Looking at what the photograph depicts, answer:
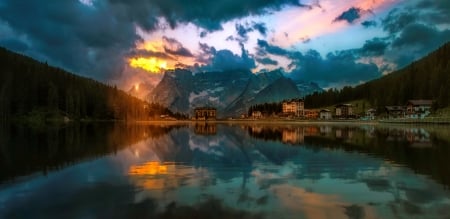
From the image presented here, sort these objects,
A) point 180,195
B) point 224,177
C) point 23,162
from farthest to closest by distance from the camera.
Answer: point 23,162 < point 224,177 < point 180,195

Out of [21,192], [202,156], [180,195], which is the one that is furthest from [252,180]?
[202,156]

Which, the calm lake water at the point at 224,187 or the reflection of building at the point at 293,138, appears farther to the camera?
the reflection of building at the point at 293,138

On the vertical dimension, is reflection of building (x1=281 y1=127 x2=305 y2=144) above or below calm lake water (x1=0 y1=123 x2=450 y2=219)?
above

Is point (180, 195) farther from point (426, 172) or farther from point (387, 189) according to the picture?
point (426, 172)

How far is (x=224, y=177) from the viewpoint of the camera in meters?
30.6

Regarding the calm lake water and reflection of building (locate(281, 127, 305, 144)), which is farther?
reflection of building (locate(281, 127, 305, 144))

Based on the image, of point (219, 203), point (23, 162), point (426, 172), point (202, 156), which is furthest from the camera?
point (202, 156)

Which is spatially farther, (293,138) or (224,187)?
(293,138)

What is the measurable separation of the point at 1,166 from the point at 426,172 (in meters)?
34.4

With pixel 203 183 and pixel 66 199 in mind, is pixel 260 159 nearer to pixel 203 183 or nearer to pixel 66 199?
pixel 203 183

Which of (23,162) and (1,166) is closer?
(1,166)

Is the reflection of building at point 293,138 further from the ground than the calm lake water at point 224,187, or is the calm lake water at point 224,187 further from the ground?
the reflection of building at point 293,138

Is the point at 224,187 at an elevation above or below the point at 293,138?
below

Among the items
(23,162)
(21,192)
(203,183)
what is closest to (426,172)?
(203,183)
